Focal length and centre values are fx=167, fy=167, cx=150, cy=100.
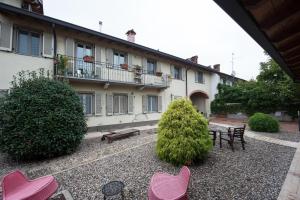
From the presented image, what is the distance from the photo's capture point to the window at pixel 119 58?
13.0 meters

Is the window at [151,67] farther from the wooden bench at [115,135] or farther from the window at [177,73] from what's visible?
the wooden bench at [115,135]

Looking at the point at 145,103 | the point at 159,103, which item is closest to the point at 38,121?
the point at 145,103

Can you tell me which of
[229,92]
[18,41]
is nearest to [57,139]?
[18,41]

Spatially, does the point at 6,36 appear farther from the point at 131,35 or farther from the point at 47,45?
the point at 131,35

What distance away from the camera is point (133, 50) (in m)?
13.9

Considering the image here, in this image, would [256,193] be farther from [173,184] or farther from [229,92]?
[229,92]

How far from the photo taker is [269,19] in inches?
72.3

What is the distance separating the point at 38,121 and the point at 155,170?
4.64 m

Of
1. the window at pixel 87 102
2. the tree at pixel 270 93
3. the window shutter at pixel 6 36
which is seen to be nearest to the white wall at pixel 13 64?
the window shutter at pixel 6 36

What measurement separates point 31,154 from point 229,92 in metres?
21.6

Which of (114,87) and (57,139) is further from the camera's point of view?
(114,87)

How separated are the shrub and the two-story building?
3.01 meters

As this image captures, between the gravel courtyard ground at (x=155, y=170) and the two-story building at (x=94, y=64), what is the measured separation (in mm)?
4662

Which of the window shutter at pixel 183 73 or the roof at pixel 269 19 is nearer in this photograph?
the roof at pixel 269 19
